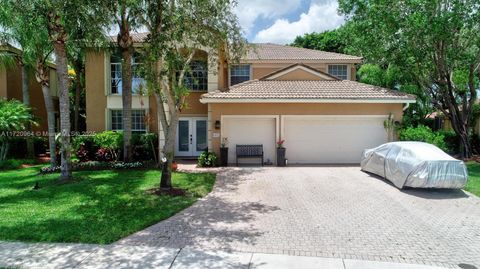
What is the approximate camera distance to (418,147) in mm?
10703

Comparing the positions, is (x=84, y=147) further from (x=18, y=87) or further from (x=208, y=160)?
(x=18, y=87)

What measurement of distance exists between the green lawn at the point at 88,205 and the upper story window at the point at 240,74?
28.6 feet

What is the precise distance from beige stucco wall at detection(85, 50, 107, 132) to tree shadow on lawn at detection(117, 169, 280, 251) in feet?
40.3

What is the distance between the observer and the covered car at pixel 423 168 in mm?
9695

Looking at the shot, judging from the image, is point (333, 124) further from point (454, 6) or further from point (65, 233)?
point (65, 233)

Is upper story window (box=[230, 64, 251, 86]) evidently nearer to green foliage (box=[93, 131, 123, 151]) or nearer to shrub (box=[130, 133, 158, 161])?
shrub (box=[130, 133, 158, 161])

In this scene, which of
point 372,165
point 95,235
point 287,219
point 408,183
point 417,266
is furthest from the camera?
point 372,165

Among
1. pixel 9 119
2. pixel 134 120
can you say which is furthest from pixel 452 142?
pixel 9 119

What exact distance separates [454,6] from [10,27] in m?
19.2

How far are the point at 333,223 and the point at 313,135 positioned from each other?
354 inches

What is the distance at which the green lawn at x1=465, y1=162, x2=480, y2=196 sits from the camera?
1044cm

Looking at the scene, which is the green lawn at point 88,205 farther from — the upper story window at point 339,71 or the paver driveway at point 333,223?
the upper story window at point 339,71

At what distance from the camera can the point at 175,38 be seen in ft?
29.8

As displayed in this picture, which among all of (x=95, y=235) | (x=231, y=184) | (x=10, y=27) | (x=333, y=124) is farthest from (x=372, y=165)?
(x=10, y=27)
